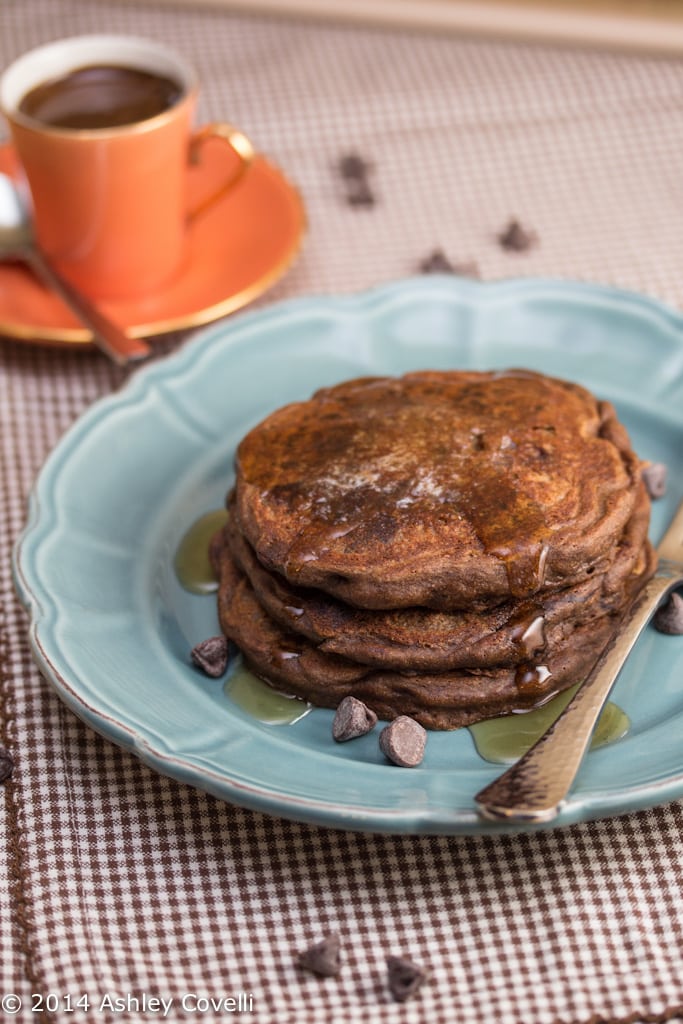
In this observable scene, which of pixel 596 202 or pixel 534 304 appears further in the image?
pixel 596 202

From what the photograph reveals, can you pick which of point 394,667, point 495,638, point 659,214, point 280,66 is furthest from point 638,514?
point 280,66

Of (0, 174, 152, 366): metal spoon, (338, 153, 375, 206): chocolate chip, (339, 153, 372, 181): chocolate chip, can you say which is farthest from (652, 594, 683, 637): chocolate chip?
(339, 153, 372, 181): chocolate chip

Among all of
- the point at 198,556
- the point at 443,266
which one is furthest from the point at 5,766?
the point at 443,266

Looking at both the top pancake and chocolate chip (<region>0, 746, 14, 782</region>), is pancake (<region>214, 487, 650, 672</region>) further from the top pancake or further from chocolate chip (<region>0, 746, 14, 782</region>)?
chocolate chip (<region>0, 746, 14, 782</region>)

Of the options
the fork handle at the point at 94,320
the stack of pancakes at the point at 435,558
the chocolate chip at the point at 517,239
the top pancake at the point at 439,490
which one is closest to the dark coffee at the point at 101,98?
the fork handle at the point at 94,320

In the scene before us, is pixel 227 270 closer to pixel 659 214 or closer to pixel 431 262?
pixel 431 262

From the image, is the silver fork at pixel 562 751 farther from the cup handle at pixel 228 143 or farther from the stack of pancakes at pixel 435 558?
the cup handle at pixel 228 143
